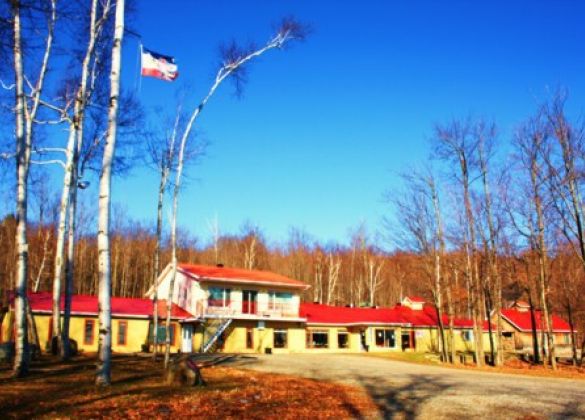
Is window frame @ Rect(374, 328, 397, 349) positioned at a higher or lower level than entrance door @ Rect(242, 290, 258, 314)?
lower

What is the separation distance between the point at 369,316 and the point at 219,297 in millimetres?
14172

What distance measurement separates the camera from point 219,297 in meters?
37.2

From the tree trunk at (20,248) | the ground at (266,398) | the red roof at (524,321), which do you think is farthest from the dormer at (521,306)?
the tree trunk at (20,248)

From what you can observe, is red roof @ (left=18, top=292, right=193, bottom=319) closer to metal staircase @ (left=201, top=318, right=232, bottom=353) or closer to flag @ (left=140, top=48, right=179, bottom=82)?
metal staircase @ (left=201, top=318, right=232, bottom=353)

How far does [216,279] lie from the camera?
36219 millimetres

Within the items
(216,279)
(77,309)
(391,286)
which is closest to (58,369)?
(77,309)

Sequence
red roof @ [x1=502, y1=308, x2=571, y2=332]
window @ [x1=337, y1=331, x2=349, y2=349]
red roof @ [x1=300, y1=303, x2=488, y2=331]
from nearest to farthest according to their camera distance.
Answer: red roof @ [x1=300, y1=303, x2=488, y2=331]
window @ [x1=337, y1=331, x2=349, y2=349]
red roof @ [x1=502, y1=308, x2=571, y2=332]

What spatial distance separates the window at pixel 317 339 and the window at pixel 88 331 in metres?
16.2

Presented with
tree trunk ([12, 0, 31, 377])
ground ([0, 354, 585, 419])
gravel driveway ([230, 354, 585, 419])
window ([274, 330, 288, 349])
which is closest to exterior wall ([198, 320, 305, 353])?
window ([274, 330, 288, 349])

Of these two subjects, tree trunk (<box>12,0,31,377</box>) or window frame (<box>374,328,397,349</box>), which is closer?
tree trunk (<box>12,0,31,377</box>)

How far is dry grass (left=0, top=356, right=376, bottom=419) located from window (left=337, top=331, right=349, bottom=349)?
92.0ft

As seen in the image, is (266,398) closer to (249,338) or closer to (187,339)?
(187,339)

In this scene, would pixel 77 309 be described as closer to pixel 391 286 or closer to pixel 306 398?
pixel 306 398

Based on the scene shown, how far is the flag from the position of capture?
14.5 meters
